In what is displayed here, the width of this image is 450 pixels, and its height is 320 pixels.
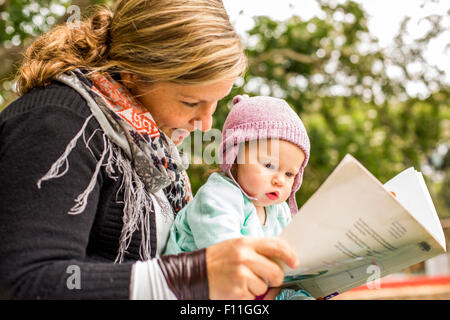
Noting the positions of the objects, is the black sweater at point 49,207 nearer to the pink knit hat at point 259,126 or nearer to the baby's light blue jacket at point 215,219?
the baby's light blue jacket at point 215,219

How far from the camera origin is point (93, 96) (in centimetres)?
128

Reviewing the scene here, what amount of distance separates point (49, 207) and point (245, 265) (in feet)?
1.39

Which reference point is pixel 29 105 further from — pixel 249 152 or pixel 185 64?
pixel 249 152

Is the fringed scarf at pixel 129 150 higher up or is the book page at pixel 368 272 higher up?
the fringed scarf at pixel 129 150

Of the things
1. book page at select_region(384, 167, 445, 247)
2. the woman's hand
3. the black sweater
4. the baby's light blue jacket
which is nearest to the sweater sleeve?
the black sweater

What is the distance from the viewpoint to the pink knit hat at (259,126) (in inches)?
58.6

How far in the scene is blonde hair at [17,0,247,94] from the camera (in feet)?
4.49

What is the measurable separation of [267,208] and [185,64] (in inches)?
22.2

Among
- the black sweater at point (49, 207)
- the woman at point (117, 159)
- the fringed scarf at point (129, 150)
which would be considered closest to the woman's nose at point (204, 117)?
the woman at point (117, 159)

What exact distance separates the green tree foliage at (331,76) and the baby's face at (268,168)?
3.26 metres

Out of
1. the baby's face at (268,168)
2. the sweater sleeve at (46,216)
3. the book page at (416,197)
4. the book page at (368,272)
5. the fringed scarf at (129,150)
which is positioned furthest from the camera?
the baby's face at (268,168)

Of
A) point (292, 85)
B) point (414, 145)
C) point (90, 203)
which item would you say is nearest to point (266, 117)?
point (90, 203)

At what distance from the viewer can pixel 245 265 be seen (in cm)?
97

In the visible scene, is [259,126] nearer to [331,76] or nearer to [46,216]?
[46,216]
